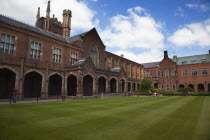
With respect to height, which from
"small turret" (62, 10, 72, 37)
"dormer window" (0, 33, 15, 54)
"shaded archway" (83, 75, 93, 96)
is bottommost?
"shaded archway" (83, 75, 93, 96)

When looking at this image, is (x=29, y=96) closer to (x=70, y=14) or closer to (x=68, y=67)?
(x=68, y=67)

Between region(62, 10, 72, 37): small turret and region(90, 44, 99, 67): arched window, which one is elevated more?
region(62, 10, 72, 37): small turret

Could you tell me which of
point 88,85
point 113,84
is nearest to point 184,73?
point 113,84

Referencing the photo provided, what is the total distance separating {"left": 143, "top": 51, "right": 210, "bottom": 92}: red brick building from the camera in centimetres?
4447

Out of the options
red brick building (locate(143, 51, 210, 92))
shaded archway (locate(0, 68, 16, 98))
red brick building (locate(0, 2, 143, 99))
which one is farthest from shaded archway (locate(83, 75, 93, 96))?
red brick building (locate(143, 51, 210, 92))

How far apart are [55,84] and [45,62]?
15.9 feet

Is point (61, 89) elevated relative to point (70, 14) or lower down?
lower down

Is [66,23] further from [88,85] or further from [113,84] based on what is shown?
[88,85]

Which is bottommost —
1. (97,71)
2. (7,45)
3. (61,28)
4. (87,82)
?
(87,82)

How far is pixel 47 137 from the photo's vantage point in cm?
432

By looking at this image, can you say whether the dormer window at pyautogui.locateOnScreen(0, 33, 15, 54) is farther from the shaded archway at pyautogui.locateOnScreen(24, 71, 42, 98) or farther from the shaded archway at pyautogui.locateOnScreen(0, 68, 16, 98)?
the shaded archway at pyautogui.locateOnScreen(24, 71, 42, 98)

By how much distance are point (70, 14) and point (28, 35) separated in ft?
90.8

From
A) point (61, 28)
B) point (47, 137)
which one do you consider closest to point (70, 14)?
point (61, 28)

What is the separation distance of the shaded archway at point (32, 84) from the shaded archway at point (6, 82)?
192 cm
